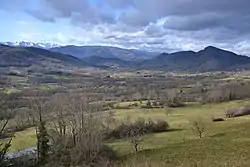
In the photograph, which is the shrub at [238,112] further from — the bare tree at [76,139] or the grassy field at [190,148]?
the bare tree at [76,139]

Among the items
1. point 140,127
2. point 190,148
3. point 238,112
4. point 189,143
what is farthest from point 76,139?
point 238,112

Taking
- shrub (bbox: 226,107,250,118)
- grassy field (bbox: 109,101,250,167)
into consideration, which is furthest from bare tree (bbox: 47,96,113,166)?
shrub (bbox: 226,107,250,118)

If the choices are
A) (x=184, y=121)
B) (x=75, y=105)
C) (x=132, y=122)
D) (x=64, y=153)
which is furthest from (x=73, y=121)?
(x=184, y=121)

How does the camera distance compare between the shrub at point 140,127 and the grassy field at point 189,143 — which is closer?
the grassy field at point 189,143

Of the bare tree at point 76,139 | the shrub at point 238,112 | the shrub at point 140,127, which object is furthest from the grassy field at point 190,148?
the shrub at point 238,112

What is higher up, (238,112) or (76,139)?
(238,112)

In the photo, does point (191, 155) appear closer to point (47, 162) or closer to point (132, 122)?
point (47, 162)

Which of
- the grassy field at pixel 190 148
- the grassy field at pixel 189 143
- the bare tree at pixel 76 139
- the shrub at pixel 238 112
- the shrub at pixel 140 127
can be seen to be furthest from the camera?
the shrub at pixel 238 112

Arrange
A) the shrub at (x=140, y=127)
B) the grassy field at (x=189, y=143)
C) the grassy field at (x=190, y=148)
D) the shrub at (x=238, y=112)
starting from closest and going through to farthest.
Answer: the grassy field at (x=190, y=148), the grassy field at (x=189, y=143), the shrub at (x=140, y=127), the shrub at (x=238, y=112)

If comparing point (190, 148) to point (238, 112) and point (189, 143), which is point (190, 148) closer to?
point (189, 143)
